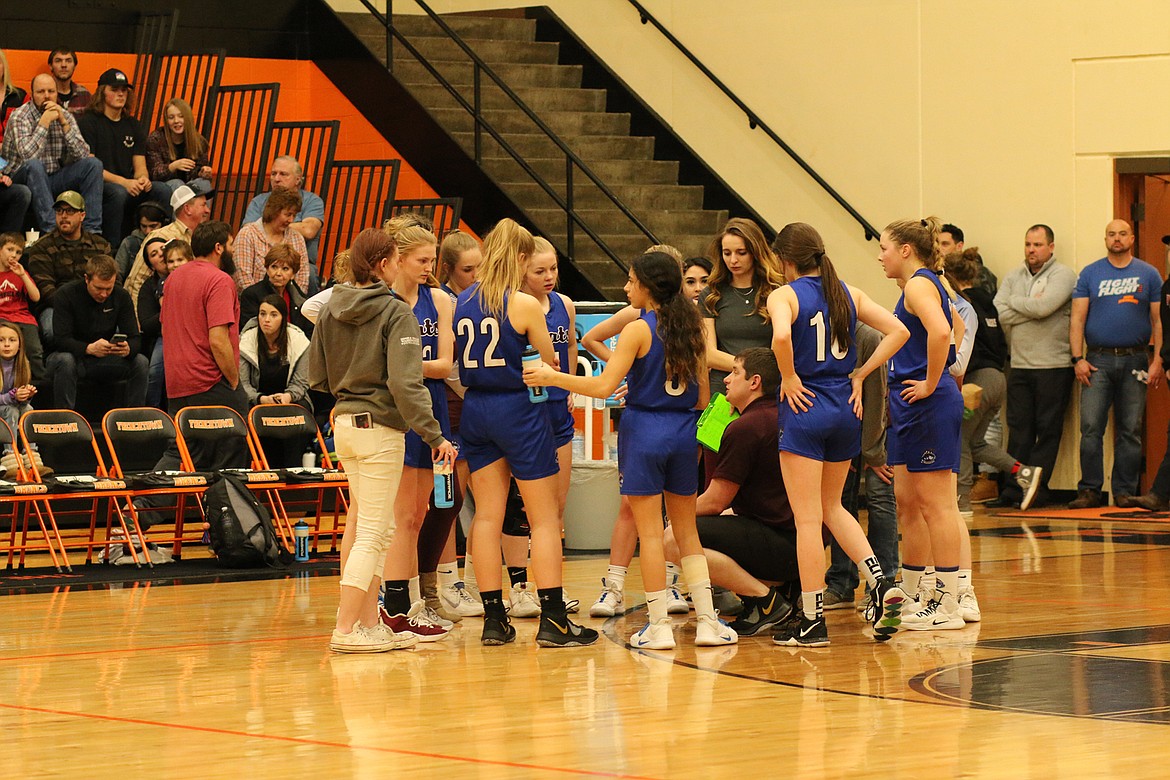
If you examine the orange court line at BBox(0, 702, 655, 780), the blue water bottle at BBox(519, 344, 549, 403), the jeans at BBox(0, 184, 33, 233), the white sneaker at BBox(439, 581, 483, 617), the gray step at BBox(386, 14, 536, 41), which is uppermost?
the gray step at BBox(386, 14, 536, 41)

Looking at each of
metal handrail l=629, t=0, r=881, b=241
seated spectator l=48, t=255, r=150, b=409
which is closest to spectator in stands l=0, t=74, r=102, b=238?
seated spectator l=48, t=255, r=150, b=409

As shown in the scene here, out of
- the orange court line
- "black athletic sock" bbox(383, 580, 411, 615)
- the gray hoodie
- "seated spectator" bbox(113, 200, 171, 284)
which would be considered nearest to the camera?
the orange court line

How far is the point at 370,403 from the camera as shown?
700 cm

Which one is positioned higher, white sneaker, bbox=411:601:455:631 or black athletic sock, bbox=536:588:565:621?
black athletic sock, bbox=536:588:565:621

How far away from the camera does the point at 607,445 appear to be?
37.3ft

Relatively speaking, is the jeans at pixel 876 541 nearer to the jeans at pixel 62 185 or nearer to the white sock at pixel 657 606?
the white sock at pixel 657 606

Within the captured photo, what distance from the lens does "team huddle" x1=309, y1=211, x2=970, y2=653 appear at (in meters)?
7.02

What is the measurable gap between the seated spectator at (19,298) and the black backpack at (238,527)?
2232mm

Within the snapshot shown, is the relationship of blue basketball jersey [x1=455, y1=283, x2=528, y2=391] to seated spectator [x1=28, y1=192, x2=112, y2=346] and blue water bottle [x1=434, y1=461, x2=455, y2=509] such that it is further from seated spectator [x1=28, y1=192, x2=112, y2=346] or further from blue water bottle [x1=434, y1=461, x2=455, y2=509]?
seated spectator [x1=28, y1=192, x2=112, y2=346]

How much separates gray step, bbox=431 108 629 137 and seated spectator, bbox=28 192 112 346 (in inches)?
157

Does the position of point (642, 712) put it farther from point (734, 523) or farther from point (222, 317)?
point (222, 317)

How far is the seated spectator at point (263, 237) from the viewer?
12.9 metres

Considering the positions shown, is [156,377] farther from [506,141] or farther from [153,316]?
[506,141]

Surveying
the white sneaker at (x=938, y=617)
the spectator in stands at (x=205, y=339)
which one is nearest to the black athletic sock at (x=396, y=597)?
the white sneaker at (x=938, y=617)
